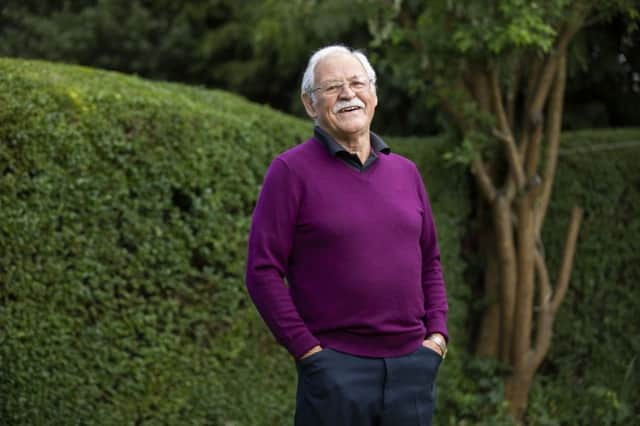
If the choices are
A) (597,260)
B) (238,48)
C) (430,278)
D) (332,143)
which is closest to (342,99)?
(332,143)

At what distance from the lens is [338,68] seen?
2.73 meters

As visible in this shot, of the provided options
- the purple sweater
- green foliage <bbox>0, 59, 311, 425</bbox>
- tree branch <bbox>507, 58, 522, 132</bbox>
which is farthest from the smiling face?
tree branch <bbox>507, 58, 522, 132</bbox>

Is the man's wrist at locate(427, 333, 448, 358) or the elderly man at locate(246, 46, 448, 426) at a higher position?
the elderly man at locate(246, 46, 448, 426)

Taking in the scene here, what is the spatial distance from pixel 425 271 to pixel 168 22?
30.8ft

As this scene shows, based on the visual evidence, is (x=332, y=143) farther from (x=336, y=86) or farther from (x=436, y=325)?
(x=436, y=325)

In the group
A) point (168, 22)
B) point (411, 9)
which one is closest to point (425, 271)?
point (411, 9)

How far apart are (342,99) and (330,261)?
0.55 metres

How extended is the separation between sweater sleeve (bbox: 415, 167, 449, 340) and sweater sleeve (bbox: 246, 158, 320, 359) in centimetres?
52

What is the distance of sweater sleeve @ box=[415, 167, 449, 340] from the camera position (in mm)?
2889

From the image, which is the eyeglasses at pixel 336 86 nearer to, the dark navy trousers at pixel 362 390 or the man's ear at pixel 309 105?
the man's ear at pixel 309 105

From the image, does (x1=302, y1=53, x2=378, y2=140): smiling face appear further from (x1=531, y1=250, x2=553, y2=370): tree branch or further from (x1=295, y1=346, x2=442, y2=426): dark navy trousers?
(x1=531, y1=250, x2=553, y2=370): tree branch

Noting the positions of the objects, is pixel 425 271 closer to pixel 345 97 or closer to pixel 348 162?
pixel 348 162

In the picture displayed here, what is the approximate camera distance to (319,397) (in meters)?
2.57

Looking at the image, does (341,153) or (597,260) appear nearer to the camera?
(341,153)
